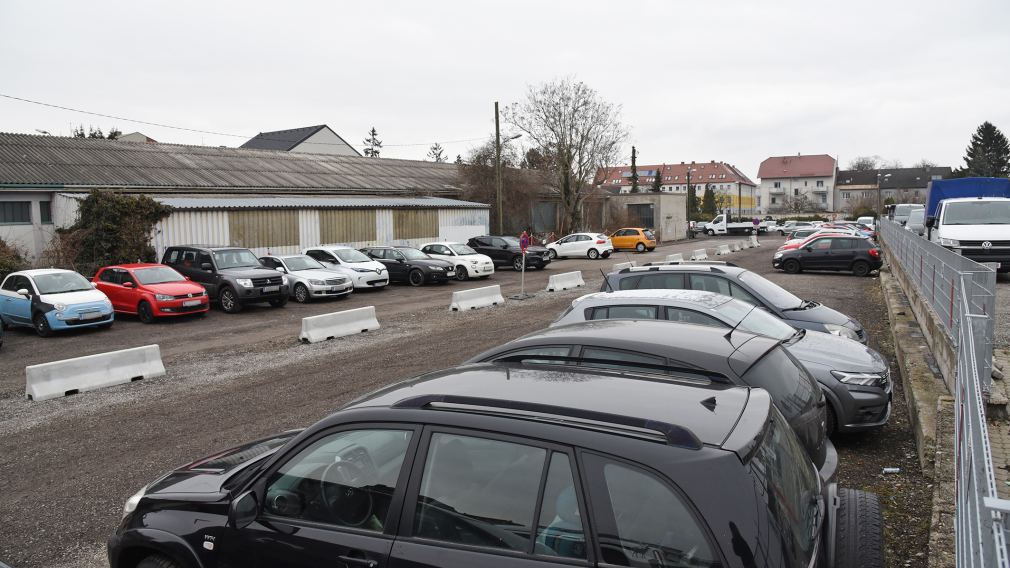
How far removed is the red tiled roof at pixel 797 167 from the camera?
420 feet

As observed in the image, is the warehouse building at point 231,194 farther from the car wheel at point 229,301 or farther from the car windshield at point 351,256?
the car wheel at point 229,301

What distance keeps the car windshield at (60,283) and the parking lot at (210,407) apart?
3.69 ft

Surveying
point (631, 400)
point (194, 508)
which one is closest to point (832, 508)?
point (631, 400)

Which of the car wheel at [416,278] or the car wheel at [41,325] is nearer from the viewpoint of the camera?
the car wheel at [41,325]

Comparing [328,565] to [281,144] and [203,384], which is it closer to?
[203,384]

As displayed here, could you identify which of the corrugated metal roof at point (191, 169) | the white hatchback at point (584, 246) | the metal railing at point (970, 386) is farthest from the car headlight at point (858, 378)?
the white hatchback at point (584, 246)

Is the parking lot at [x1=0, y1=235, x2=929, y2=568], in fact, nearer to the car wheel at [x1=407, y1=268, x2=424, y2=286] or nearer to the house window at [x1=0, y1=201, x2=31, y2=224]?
the car wheel at [x1=407, y1=268, x2=424, y2=286]

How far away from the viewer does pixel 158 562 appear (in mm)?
3861

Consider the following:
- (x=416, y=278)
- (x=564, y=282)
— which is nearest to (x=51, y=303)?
(x=416, y=278)

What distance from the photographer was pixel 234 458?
454cm

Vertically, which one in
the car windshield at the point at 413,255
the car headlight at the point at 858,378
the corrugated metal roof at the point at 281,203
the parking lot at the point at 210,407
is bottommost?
the parking lot at the point at 210,407

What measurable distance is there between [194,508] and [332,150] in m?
58.0

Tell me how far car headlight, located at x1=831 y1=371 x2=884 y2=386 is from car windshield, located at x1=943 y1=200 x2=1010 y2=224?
52.4ft

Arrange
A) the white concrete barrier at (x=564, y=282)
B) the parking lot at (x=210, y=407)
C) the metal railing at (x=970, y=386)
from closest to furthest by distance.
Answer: the metal railing at (x=970, y=386) < the parking lot at (x=210, y=407) < the white concrete barrier at (x=564, y=282)
